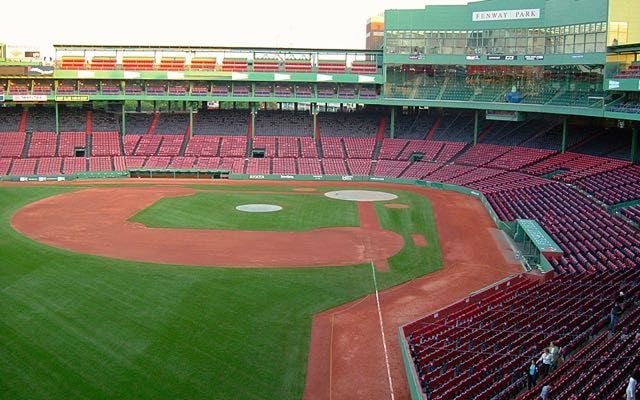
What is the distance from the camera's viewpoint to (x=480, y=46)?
60.2 metres

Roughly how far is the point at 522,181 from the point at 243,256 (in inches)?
1041

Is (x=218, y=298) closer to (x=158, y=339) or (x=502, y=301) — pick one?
(x=158, y=339)

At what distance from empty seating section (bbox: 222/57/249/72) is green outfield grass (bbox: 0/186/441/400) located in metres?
37.6

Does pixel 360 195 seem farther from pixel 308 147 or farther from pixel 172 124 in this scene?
pixel 172 124

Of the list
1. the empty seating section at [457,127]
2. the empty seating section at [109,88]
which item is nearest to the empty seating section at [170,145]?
the empty seating section at [109,88]

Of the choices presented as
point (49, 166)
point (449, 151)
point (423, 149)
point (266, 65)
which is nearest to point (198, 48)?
point (266, 65)

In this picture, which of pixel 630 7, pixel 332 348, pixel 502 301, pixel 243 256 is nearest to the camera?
pixel 332 348

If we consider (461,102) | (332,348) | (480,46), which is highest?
(480,46)

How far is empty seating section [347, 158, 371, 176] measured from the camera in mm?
60938

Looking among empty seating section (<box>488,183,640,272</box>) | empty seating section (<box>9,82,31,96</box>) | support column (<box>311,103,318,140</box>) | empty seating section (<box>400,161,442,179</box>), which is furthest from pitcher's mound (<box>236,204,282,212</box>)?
empty seating section (<box>9,82,31,96</box>)

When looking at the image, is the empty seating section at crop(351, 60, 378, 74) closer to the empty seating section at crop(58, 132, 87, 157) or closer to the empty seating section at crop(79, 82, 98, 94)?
the empty seating section at crop(79, 82, 98, 94)


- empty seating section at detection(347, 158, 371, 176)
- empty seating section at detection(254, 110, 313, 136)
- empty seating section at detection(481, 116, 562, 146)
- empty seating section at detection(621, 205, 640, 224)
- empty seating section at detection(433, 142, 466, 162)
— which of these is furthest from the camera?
empty seating section at detection(254, 110, 313, 136)

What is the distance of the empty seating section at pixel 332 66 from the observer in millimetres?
66250

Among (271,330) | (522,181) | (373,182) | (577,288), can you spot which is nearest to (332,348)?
(271,330)
